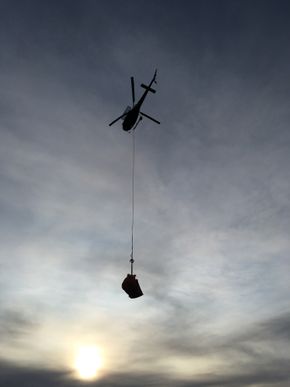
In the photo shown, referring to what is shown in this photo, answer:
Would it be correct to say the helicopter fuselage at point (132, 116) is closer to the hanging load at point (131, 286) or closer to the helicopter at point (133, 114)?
the helicopter at point (133, 114)

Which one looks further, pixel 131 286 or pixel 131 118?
pixel 131 118

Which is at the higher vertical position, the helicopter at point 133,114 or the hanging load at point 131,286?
the helicopter at point 133,114

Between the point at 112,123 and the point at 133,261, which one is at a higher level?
the point at 112,123

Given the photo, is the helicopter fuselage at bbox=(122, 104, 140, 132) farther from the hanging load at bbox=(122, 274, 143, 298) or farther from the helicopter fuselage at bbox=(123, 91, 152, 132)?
the hanging load at bbox=(122, 274, 143, 298)

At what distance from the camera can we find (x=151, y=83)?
891 inches

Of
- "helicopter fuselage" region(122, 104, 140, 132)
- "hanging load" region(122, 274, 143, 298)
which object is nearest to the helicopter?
"helicopter fuselage" region(122, 104, 140, 132)

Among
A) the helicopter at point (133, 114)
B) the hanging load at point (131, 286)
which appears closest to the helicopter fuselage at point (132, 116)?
the helicopter at point (133, 114)

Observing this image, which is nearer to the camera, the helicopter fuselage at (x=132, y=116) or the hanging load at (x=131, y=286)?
the hanging load at (x=131, y=286)

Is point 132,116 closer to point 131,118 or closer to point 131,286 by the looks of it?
point 131,118

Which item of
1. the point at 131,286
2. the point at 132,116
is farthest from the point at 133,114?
the point at 131,286

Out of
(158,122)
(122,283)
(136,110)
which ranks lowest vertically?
(122,283)

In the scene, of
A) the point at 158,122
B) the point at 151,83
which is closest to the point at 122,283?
the point at 158,122

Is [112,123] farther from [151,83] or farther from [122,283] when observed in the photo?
[122,283]

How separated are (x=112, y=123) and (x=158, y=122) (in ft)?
9.85
